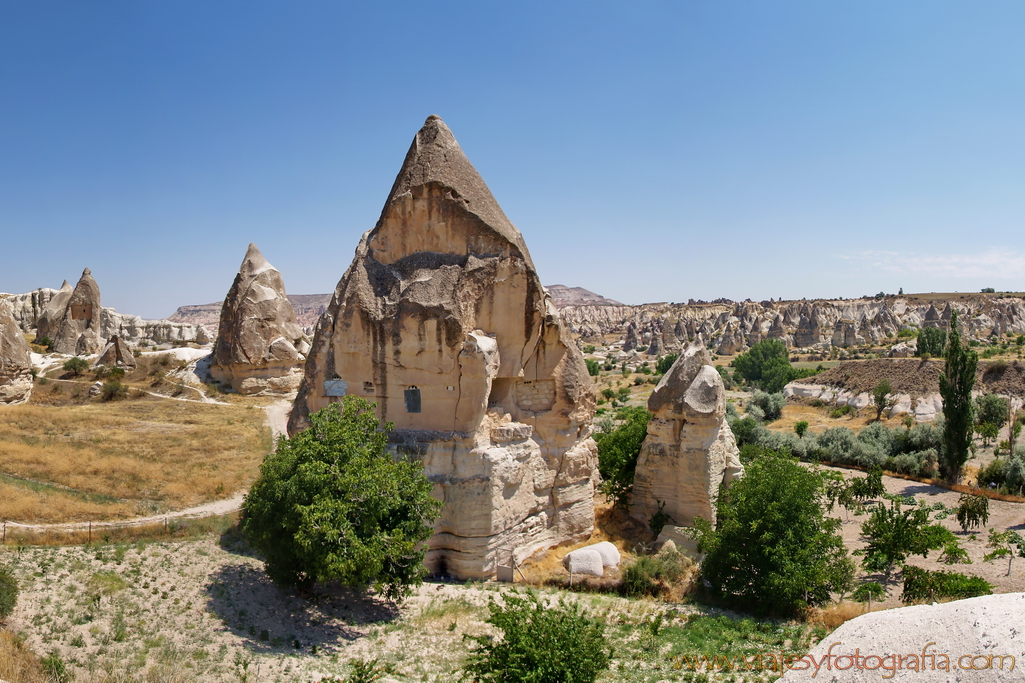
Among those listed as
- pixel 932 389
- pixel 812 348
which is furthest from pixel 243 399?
pixel 812 348

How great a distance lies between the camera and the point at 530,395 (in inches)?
627

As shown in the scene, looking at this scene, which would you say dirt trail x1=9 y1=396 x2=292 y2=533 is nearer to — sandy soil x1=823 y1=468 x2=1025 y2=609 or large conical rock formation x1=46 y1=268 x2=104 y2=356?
sandy soil x1=823 y1=468 x2=1025 y2=609

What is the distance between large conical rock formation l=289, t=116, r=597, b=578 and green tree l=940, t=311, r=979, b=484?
1994cm

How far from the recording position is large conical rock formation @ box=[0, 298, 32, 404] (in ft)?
83.7

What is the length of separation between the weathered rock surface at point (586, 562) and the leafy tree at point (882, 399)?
33.2 meters

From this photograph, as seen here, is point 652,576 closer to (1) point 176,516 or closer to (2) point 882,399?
(1) point 176,516

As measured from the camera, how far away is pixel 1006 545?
17562 mm

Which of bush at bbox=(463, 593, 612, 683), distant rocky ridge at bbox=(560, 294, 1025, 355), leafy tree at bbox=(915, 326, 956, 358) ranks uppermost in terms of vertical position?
distant rocky ridge at bbox=(560, 294, 1025, 355)

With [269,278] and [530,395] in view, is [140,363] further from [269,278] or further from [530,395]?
[530,395]

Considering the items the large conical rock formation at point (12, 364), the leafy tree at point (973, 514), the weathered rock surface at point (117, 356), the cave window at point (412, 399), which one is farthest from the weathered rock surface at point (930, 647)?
the weathered rock surface at point (117, 356)

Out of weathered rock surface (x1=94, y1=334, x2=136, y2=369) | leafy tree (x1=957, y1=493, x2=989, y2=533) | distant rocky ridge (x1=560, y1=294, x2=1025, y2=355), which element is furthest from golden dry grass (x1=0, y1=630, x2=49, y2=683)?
distant rocky ridge (x1=560, y1=294, x2=1025, y2=355)

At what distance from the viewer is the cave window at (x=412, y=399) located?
1424 cm

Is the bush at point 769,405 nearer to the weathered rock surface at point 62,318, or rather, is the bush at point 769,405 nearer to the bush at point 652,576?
the bush at point 652,576

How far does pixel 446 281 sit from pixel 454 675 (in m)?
7.40
